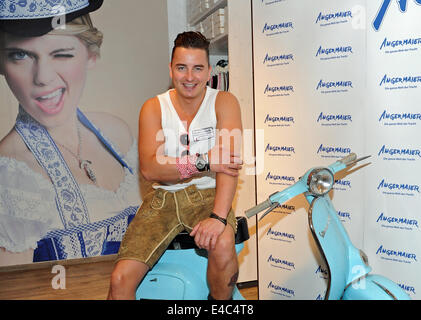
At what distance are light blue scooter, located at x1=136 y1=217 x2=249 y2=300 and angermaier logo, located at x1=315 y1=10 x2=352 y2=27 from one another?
1375 mm

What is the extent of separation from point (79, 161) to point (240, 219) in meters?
2.62

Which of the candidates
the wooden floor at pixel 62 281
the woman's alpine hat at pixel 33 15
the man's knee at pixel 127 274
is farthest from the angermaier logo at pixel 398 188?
the woman's alpine hat at pixel 33 15

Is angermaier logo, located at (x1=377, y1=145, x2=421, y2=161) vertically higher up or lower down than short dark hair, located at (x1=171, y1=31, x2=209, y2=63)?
lower down

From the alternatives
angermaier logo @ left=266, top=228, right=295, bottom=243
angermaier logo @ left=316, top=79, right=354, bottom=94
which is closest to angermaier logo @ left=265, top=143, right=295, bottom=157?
angermaier logo @ left=316, top=79, right=354, bottom=94

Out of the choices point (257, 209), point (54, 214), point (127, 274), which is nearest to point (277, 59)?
point (257, 209)

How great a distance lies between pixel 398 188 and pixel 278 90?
999mm

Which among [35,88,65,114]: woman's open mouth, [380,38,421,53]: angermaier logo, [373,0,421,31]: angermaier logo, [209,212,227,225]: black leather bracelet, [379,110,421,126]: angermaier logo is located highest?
[373,0,421,31]: angermaier logo

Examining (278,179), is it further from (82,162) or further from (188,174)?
(82,162)

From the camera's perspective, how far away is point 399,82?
2219mm

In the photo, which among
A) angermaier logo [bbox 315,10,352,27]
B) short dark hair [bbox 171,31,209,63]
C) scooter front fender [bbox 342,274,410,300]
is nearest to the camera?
scooter front fender [bbox 342,274,410,300]

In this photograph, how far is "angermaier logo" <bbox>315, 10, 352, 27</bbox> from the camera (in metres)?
2.36

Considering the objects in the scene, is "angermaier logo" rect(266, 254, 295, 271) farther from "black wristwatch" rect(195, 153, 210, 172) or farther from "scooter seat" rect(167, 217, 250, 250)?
"black wristwatch" rect(195, 153, 210, 172)

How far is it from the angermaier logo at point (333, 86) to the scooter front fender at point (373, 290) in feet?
4.01
